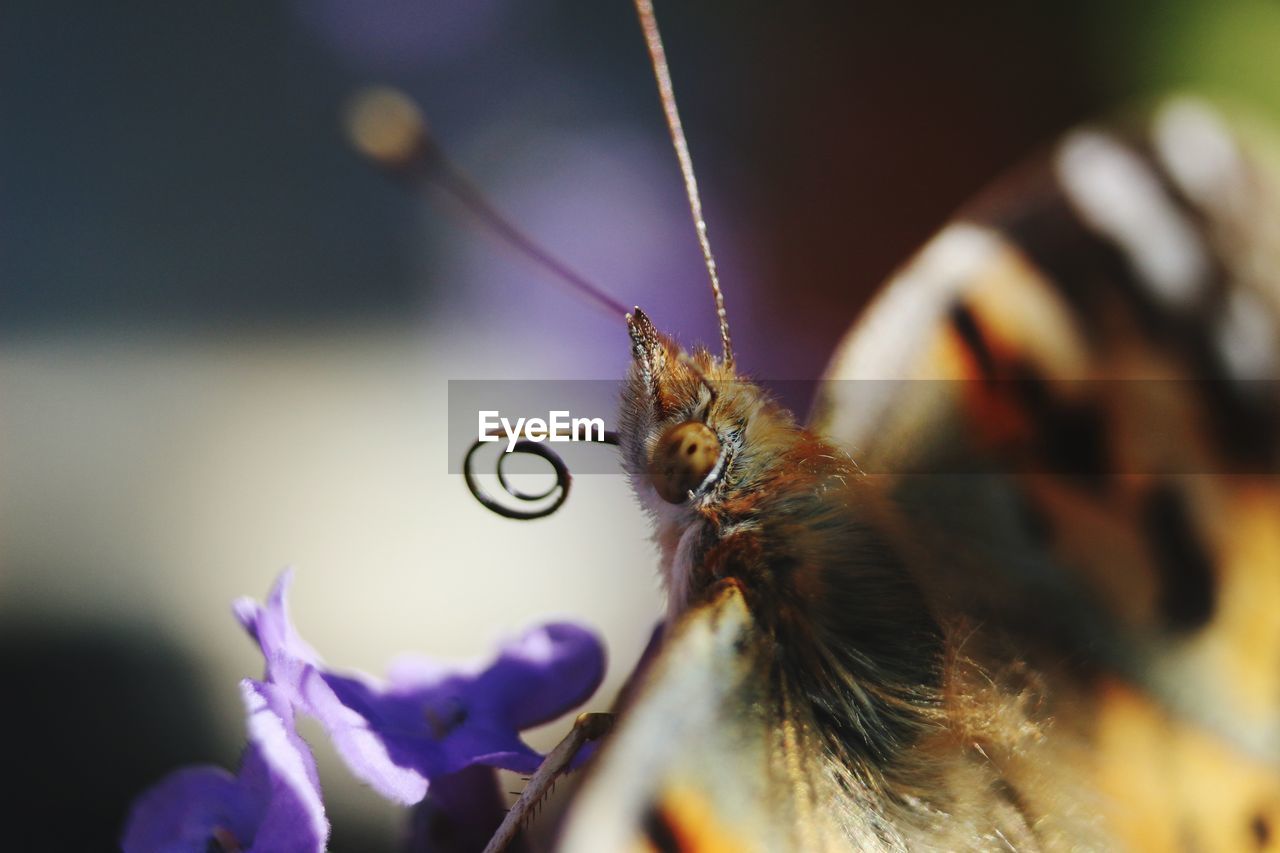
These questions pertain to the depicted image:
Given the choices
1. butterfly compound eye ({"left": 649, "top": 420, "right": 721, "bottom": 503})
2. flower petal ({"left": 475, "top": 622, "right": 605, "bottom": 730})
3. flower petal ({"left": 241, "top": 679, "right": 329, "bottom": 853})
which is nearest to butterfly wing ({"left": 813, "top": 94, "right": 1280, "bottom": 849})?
butterfly compound eye ({"left": 649, "top": 420, "right": 721, "bottom": 503})

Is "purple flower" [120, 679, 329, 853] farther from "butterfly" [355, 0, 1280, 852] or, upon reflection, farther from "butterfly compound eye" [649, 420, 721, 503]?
"butterfly compound eye" [649, 420, 721, 503]

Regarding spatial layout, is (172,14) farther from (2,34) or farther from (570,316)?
(570,316)

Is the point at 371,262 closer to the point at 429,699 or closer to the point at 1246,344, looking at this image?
the point at 429,699

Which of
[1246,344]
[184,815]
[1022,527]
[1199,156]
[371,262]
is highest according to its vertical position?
[371,262]

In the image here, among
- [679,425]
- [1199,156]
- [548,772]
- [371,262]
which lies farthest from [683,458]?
[371,262]

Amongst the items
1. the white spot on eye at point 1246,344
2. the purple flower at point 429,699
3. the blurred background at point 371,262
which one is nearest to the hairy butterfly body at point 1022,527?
the white spot on eye at point 1246,344

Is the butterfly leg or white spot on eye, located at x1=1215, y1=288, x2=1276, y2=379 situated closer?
the butterfly leg

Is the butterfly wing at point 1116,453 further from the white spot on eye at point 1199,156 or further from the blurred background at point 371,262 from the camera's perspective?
the blurred background at point 371,262
